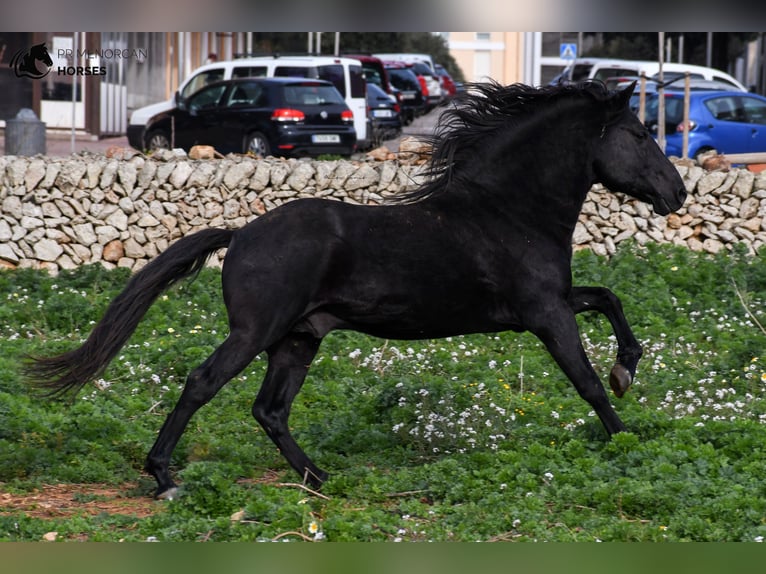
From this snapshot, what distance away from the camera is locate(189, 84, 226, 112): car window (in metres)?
22.4

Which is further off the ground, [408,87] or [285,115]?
[408,87]

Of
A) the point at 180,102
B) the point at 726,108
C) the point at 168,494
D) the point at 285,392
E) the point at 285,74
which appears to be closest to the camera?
the point at 168,494

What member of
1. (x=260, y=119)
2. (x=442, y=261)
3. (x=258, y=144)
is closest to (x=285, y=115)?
(x=260, y=119)

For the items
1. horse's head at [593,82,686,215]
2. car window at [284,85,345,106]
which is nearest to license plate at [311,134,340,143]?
car window at [284,85,345,106]

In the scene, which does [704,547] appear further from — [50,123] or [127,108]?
[127,108]

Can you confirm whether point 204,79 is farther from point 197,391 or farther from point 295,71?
point 197,391

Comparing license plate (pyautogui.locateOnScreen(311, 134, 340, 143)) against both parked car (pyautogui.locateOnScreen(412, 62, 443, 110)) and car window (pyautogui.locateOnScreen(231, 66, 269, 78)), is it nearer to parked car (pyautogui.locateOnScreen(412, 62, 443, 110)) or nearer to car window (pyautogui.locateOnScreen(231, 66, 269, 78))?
car window (pyautogui.locateOnScreen(231, 66, 269, 78))

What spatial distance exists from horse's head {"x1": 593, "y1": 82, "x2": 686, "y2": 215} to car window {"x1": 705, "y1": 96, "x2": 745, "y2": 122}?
Result: 54.2ft

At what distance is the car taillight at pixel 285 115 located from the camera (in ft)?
71.6

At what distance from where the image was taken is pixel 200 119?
22141mm

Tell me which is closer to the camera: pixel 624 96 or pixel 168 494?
pixel 168 494

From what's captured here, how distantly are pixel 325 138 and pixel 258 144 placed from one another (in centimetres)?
151

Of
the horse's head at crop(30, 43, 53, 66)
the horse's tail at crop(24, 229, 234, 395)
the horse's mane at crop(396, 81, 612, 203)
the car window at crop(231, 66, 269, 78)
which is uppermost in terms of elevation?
the horse's head at crop(30, 43, 53, 66)

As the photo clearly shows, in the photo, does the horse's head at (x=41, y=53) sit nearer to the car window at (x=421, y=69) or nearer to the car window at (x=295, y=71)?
the car window at (x=295, y=71)
